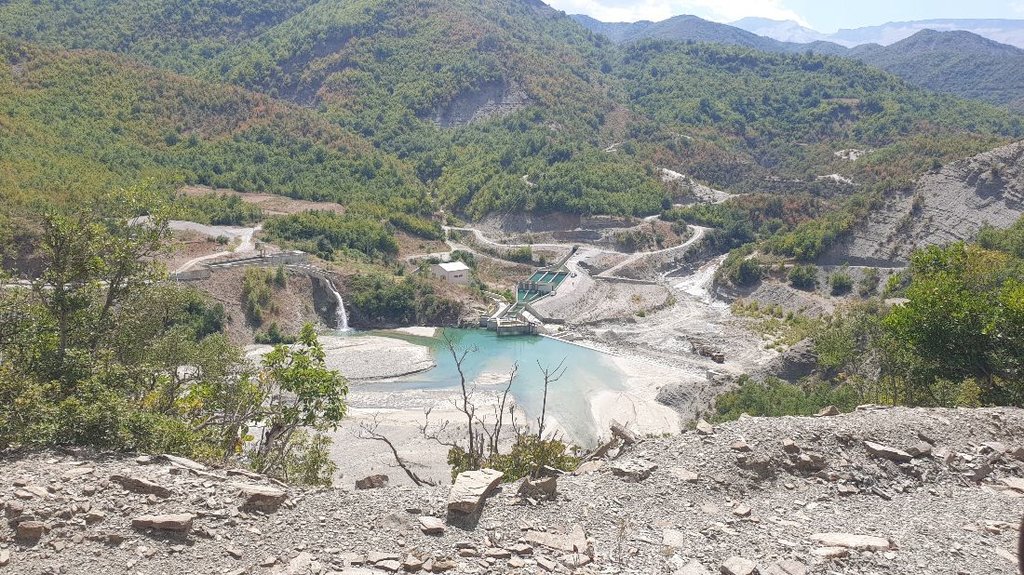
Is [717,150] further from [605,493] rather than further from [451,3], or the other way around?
[605,493]

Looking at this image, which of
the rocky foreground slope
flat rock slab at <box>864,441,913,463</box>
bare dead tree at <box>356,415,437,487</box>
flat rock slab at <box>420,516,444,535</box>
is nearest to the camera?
the rocky foreground slope

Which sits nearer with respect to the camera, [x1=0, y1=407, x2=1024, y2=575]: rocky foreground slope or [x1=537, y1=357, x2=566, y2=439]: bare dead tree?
[x1=0, y1=407, x2=1024, y2=575]: rocky foreground slope

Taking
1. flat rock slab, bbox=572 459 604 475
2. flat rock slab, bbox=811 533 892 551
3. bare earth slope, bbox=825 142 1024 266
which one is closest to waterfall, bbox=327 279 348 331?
bare earth slope, bbox=825 142 1024 266

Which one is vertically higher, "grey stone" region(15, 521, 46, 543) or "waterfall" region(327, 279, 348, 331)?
"grey stone" region(15, 521, 46, 543)

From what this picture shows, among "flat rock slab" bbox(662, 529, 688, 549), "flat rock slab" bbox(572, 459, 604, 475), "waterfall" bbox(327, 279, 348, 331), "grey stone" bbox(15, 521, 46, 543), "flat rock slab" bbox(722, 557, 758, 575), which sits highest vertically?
"grey stone" bbox(15, 521, 46, 543)

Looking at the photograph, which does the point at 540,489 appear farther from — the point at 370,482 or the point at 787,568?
the point at 370,482

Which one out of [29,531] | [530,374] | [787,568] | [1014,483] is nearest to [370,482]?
[29,531]

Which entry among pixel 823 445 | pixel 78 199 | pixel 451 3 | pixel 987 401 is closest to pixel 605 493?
pixel 823 445

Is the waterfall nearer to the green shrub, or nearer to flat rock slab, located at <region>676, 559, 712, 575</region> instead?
the green shrub
